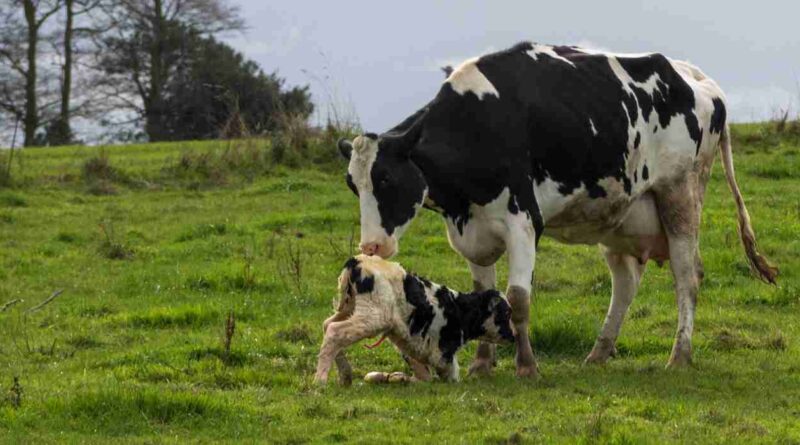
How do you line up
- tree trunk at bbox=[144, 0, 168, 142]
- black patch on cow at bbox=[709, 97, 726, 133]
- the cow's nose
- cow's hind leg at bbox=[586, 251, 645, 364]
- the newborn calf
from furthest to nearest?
1. tree trunk at bbox=[144, 0, 168, 142]
2. black patch on cow at bbox=[709, 97, 726, 133]
3. cow's hind leg at bbox=[586, 251, 645, 364]
4. the cow's nose
5. the newborn calf

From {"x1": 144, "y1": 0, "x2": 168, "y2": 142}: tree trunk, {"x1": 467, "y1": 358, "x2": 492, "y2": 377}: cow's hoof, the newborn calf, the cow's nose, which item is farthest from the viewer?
Answer: {"x1": 144, "y1": 0, "x2": 168, "y2": 142}: tree trunk

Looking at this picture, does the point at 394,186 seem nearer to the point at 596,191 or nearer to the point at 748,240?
the point at 596,191

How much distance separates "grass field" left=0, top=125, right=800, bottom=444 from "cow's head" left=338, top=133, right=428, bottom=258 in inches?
42.2

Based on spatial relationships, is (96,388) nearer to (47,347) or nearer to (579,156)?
(47,347)

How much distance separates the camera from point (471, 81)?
11.2 metres

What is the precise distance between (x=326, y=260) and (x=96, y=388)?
25.8 feet

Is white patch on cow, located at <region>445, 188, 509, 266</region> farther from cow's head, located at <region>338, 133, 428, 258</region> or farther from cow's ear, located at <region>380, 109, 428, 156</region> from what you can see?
cow's ear, located at <region>380, 109, 428, 156</region>

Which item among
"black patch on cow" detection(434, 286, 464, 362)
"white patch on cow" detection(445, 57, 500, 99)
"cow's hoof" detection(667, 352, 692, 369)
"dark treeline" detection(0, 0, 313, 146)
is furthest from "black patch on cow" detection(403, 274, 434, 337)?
"dark treeline" detection(0, 0, 313, 146)

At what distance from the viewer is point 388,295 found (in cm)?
1025

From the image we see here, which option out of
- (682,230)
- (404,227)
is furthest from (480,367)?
(682,230)

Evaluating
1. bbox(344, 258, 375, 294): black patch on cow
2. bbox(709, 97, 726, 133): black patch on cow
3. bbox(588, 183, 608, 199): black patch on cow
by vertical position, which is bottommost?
bbox(344, 258, 375, 294): black patch on cow

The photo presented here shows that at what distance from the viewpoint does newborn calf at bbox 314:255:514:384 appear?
1010 centimetres

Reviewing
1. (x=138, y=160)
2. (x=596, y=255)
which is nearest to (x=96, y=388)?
(x=596, y=255)

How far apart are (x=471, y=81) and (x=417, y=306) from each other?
1.90 m
